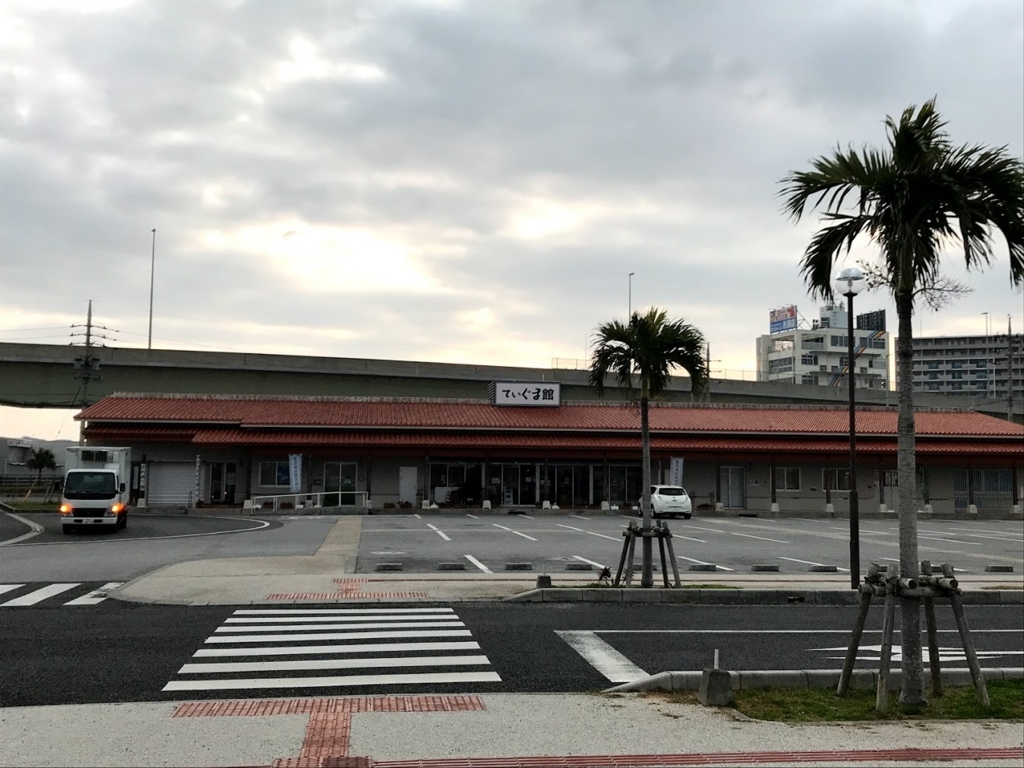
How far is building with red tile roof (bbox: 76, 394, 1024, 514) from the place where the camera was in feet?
148

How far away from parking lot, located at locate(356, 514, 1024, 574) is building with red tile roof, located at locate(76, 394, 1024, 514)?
7.17 metres

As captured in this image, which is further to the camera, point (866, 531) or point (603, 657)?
point (866, 531)

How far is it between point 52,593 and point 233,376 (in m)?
44.4

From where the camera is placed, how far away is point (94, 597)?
15.0 meters

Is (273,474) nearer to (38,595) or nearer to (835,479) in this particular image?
(835,479)

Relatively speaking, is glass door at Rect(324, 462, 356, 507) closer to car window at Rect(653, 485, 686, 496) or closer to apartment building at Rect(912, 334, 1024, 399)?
car window at Rect(653, 485, 686, 496)

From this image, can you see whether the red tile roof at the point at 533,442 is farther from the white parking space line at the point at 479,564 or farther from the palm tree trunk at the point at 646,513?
the palm tree trunk at the point at 646,513

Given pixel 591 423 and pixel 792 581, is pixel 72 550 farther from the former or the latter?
pixel 591 423

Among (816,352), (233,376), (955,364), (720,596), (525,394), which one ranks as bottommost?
(720,596)

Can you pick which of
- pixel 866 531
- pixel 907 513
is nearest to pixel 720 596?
pixel 907 513

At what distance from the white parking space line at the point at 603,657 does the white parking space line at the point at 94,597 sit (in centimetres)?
774

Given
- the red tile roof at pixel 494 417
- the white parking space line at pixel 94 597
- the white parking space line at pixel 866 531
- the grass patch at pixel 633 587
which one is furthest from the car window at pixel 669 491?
the white parking space line at pixel 94 597

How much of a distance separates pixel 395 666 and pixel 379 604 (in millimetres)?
4620

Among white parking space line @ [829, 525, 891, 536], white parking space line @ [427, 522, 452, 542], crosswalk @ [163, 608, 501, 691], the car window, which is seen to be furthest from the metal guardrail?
crosswalk @ [163, 608, 501, 691]
